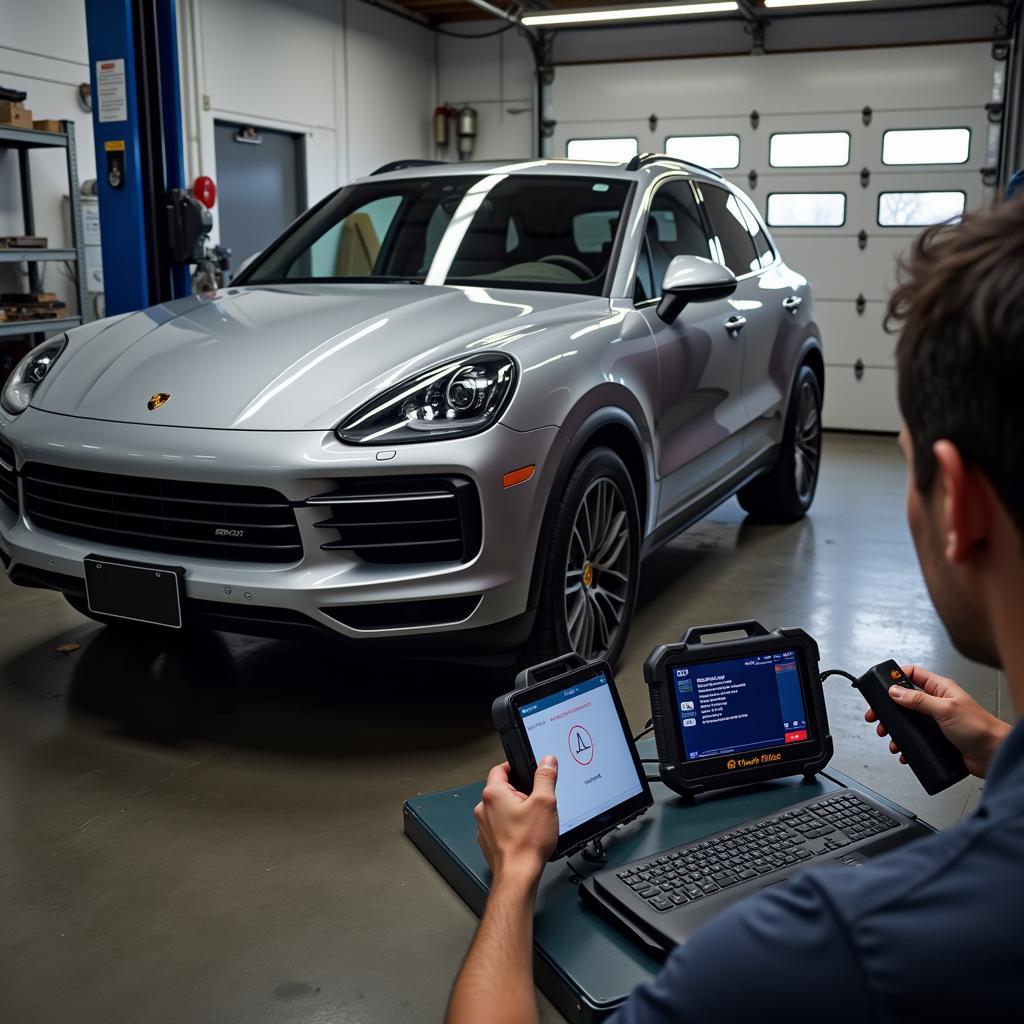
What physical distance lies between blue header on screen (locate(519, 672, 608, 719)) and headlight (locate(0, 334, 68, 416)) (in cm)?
186

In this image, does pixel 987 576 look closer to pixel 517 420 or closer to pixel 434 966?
pixel 434 966

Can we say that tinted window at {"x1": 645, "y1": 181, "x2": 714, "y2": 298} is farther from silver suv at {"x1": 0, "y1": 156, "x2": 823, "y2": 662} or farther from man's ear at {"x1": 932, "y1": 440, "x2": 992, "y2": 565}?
man's ear at {"x1": 932, "y1": 440, "x2": 992, "y2": 565}

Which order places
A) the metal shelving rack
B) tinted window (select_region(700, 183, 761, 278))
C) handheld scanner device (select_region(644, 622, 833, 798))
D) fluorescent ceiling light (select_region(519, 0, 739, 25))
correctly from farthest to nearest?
1. fluorescent ceiling light (select_region(519, 0, 739, 25))
2. the metal shelving rack
3. tinted window (select_region(700, 183, 761, 278))
4. handheld scanner device (select_region(644, 622, 833, 798))

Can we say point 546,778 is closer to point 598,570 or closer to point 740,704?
point 740,704

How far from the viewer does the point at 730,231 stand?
14.9 feet

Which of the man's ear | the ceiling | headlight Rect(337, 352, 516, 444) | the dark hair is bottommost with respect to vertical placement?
headlight Rect(337, 352, 516, 444)

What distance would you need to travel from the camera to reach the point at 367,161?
377 inches

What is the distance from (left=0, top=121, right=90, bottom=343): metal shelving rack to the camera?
595cm

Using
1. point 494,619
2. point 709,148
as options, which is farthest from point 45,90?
point 494,619

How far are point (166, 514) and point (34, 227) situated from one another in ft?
14.6

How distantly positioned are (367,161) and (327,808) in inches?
312

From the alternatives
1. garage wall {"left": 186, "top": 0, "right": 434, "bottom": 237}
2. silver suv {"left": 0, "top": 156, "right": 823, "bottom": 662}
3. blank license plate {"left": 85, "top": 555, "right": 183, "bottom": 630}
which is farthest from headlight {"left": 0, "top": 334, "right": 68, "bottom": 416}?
garage wall {"left": 186, "top": 0, "right": 434, "bottom": 237}

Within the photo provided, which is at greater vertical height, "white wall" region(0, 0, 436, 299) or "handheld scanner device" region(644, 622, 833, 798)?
"white wall" region(0, 0, 436, 299)

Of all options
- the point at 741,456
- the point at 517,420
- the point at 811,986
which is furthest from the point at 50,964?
the point at 741,456
